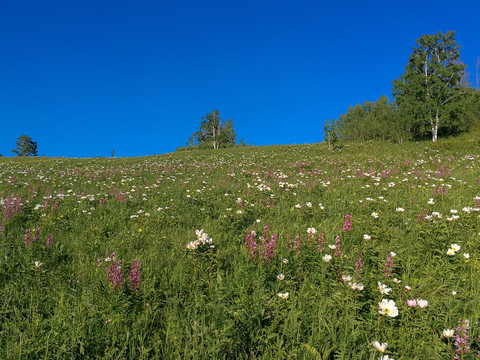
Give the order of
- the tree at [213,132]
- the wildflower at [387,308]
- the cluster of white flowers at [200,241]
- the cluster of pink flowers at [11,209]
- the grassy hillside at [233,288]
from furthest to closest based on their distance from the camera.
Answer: the tree at [213,132] < the cluster of pink flowers at [11,209] < the cluster of white flowers at [200,241] < the wildflower at [387,308] < the grassy hillside at [233,288]

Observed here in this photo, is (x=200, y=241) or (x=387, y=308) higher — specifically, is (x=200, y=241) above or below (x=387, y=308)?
above

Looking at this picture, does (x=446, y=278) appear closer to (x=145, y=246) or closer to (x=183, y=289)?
(x=183, y=289)

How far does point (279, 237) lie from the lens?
504 centimetres

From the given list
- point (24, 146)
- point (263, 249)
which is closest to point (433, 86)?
point (263, 249)

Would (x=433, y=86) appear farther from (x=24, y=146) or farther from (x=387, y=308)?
(x=24, y=146)

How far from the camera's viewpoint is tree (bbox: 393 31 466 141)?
31141 mm

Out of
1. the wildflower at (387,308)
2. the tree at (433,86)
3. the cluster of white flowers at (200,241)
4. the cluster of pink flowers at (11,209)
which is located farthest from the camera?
the tree at (433,86)

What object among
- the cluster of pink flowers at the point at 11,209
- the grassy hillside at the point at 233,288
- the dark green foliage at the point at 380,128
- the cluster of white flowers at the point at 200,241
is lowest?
the grassy hillside at the point at 233,288

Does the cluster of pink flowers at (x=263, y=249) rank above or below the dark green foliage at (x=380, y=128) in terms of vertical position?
below

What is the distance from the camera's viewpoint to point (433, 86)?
31.6 meters

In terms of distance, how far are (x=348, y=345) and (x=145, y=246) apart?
155 inches

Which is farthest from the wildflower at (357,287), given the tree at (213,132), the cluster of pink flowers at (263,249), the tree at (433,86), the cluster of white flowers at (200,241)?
the tree at (213,132)

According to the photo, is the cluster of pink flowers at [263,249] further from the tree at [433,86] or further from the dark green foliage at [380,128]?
the tree at [433,86]

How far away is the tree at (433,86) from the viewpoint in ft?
102
